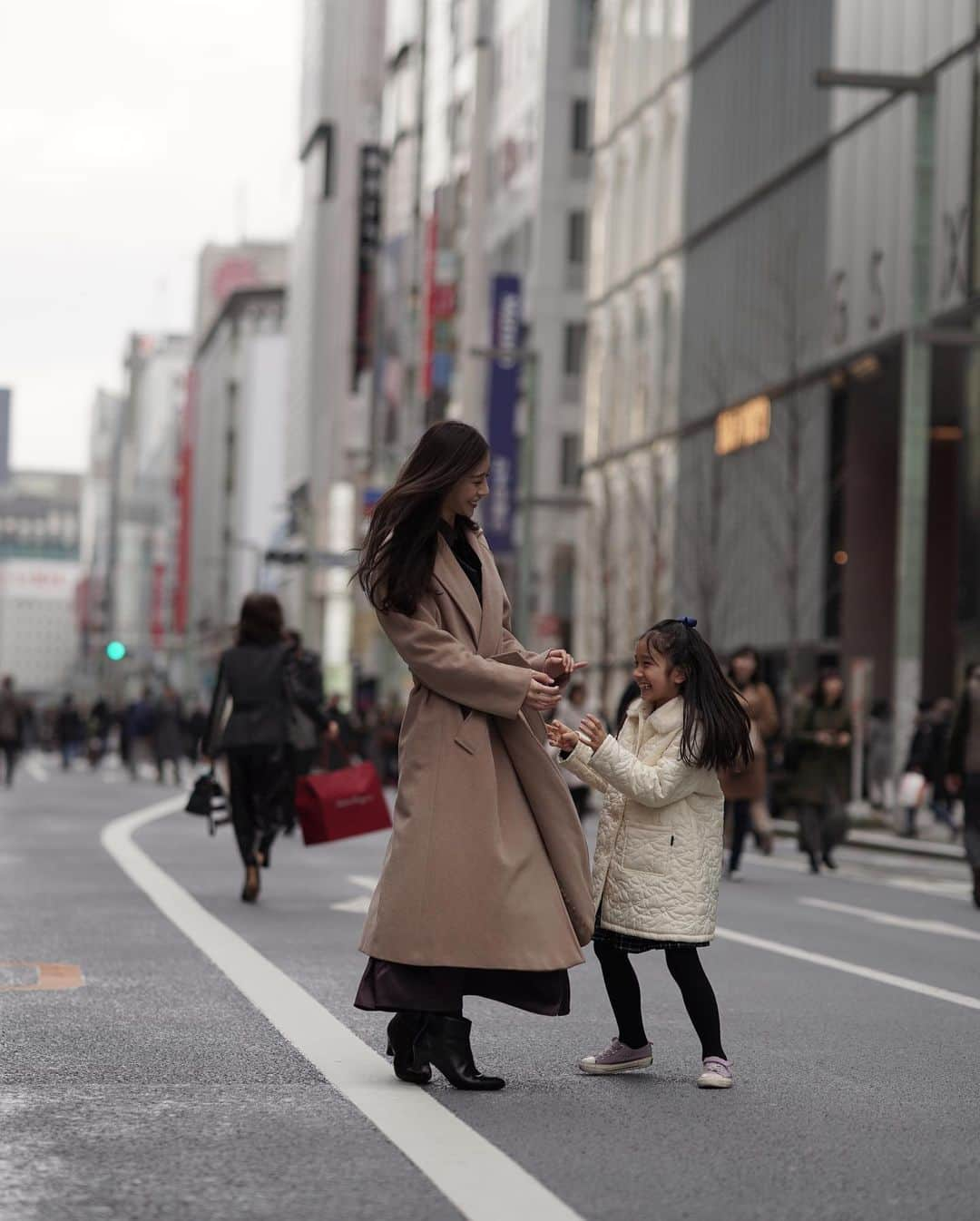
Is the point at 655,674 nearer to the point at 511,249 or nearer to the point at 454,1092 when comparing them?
the point at 454,1092

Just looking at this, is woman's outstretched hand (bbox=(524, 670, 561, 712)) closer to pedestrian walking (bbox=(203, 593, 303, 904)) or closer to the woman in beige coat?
the woman in beige coat

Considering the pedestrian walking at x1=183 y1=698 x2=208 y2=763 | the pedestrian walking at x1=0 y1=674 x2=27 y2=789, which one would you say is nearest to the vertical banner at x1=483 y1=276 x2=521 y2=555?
the pedestrian walking at x1=183 y1=698 x2=208 y2=763

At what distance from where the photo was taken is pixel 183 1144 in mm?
6430

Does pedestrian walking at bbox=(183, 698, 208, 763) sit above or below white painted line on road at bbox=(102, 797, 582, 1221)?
below

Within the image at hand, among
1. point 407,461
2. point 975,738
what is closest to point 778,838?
point 975,738

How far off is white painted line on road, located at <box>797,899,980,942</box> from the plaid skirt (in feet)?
22.7

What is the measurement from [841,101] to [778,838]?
19.7m

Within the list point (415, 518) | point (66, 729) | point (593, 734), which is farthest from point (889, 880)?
point (66, 729)

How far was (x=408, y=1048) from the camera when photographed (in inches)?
295

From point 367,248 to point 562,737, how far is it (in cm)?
10632

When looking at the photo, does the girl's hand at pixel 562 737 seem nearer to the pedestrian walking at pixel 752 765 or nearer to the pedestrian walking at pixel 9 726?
the pedestrian walking at pixel 752 765

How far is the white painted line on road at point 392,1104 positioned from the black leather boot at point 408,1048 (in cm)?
5

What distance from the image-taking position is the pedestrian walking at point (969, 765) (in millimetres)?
17125

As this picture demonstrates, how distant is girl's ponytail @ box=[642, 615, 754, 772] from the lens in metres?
7.61
